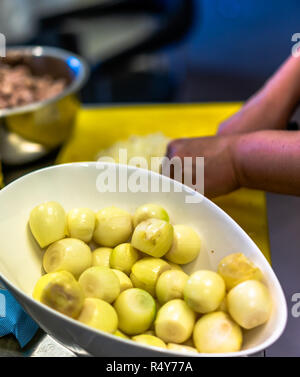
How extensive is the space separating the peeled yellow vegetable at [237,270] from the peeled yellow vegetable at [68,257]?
17 cm

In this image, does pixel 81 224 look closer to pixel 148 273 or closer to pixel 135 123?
pixel 148 273

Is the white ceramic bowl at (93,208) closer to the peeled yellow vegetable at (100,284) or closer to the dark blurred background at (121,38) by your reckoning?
the peeled yellow vegetable at (100,284)

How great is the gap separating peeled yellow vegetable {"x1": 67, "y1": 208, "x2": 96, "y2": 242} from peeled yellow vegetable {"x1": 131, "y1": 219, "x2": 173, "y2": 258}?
0.07 m

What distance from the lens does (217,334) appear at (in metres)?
0.51

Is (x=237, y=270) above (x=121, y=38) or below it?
above

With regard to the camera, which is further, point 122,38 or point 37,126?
point 122,38

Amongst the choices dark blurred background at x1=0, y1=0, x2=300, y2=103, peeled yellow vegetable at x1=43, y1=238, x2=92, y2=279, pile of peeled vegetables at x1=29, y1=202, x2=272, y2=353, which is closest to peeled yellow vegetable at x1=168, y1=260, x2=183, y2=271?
pile of peeled vegetables at x1=29, y1=202, x2=272, y2=353

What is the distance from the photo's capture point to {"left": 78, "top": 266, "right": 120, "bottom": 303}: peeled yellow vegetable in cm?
54

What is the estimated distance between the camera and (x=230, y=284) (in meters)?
0.55

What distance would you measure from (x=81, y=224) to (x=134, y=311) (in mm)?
152

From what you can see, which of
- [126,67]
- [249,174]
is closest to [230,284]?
[249,174]

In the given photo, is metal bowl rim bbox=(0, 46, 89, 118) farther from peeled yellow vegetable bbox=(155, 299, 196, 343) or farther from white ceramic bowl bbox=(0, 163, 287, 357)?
peeled yellow vegetable bbox=(155, 299, 196, 343)

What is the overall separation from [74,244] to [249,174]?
1.06 feet

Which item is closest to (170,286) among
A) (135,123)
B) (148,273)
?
(148,273)
